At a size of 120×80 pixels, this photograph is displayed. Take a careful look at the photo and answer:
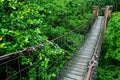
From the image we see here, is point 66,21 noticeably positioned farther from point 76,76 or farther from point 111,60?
point 76,76

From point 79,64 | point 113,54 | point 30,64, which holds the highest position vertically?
point 30,64

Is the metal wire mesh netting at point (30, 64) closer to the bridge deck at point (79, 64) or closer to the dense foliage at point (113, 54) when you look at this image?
the bridge deck at point (79, 64)

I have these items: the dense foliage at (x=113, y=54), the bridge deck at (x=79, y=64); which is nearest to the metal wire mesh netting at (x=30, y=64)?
the bridge deck at (x=79, y=64)

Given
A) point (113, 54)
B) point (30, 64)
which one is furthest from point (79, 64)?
point (113, 54)

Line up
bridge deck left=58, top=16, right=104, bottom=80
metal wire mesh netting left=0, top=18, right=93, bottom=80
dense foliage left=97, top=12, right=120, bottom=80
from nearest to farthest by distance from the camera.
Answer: metal wire mesh netting left=0, top=18, right=93, bottom=80 < bridge deck left=58, top=16, right=104, bottom=80 < dense foliage left=97, top=12, right=120, bottom=80

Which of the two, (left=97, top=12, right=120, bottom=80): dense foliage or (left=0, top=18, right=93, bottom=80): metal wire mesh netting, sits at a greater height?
(left=0, top=18, right=93, bottom=80): metal wire mesh netting

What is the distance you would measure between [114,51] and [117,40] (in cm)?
66

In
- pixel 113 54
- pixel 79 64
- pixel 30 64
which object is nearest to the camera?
pixel 30 64

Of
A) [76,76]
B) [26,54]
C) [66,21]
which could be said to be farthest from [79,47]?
[26,54]

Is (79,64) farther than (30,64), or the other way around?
(79,64)

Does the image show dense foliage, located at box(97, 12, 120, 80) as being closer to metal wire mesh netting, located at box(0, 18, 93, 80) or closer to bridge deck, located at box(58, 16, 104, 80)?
bridge deck, located at box(58, 16, 104, 80)

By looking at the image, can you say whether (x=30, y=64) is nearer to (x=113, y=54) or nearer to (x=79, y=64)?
(x=79, y=64)

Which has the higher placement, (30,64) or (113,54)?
(30,64)

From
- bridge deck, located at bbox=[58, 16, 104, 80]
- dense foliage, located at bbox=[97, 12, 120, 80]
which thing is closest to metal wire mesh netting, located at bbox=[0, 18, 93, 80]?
bridge deck, located at bbox=[58, 16, 104, 80]
